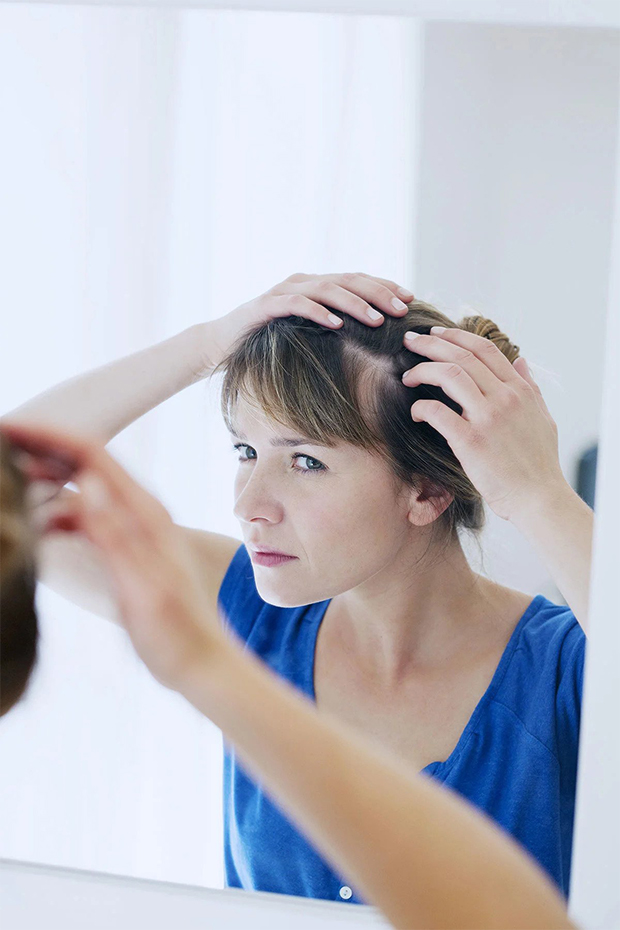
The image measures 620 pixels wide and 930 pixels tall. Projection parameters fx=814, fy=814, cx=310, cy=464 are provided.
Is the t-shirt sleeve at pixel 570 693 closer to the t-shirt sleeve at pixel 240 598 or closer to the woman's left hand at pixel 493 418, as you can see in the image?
the woman's left hand at pixel 493 418

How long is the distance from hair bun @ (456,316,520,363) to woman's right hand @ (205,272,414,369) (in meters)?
0.05

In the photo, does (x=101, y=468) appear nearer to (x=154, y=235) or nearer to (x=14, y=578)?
(x=14, y=578)

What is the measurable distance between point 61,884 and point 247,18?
704mm

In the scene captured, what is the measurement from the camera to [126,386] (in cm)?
66

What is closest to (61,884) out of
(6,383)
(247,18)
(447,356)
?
(6,383)

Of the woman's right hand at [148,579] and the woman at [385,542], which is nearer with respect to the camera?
the woman's right hand at [148,579]

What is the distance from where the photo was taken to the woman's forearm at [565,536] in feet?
1.94

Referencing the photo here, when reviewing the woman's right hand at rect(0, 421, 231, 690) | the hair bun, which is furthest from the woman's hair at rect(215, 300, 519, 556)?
the woman's right hand at rect(0, 421, 231, 690)

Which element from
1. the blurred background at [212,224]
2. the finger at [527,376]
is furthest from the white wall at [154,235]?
the finger at [527,376]

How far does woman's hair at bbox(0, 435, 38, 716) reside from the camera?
0.53 metres

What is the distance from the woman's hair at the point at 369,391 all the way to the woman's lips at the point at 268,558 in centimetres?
10

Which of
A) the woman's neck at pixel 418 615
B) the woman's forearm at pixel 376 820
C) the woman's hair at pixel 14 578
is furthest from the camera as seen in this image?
the woman's neck at pixel 418 615

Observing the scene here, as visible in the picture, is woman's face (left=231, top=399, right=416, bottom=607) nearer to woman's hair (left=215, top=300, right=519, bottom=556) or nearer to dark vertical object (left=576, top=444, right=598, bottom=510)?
woman's hair (left=215, top=300, right=519, bottom=556)

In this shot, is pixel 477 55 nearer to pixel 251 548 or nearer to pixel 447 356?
pixel 447 356
